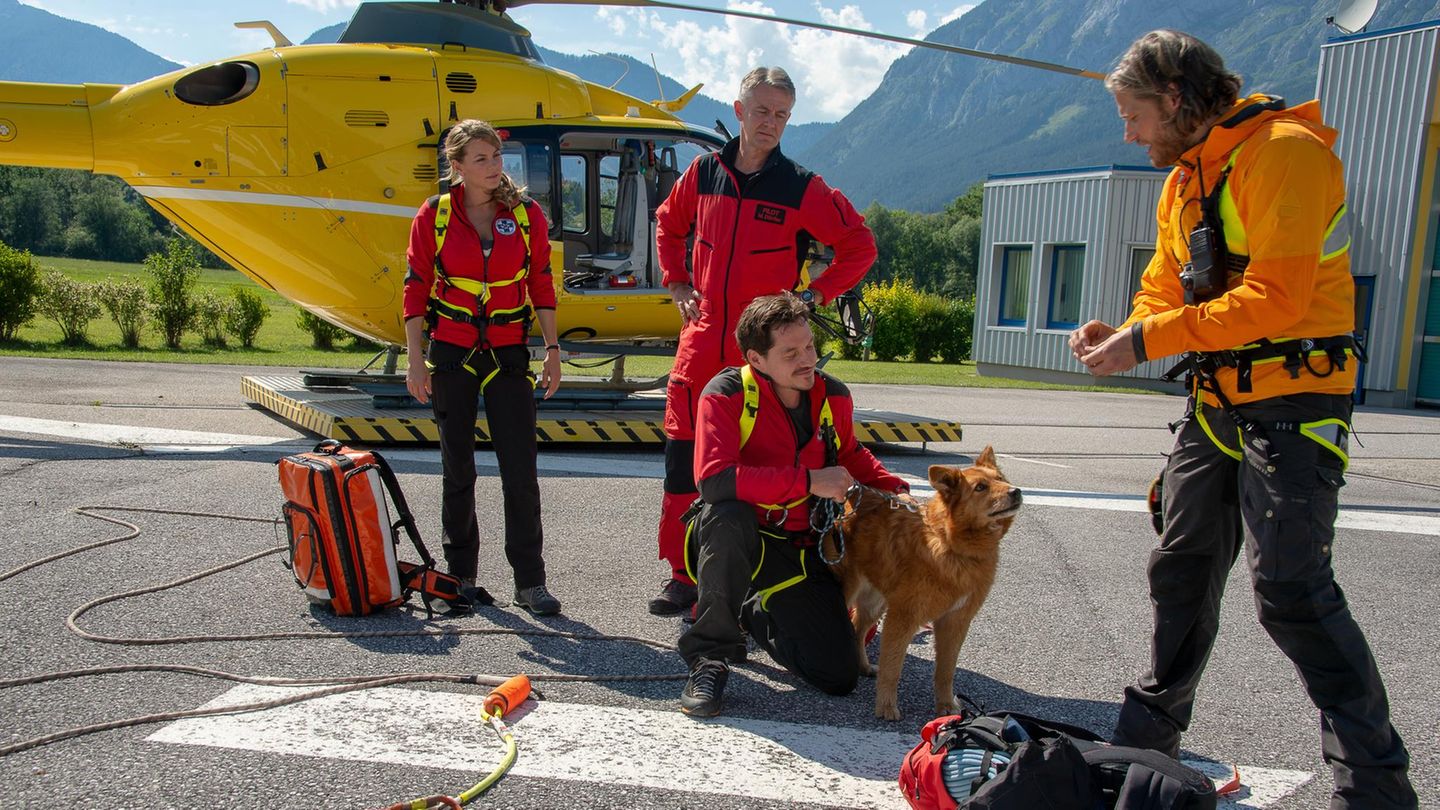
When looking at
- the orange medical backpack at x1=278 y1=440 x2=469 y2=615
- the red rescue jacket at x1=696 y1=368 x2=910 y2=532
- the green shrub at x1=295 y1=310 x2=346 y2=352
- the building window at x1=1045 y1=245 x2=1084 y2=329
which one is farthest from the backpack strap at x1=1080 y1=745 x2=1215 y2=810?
the building window at x1=1045 y1=245 x2=1084 y2=329

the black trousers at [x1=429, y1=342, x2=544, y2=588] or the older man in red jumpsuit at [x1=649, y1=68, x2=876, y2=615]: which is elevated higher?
the older man in red jumpsuit at [x1=649, y1=68, x2=876, y2=615]

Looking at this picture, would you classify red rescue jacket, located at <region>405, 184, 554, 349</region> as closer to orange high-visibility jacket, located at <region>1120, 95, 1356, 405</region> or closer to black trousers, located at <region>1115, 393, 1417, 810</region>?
orange high-visibility jacket, located at <region>1120, 95, 1356, 405</region>

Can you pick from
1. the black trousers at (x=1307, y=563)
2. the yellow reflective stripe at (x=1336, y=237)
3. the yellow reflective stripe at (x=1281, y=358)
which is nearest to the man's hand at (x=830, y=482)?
the black trousers at (x=1307, y=563)

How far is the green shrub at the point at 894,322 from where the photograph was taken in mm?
28484

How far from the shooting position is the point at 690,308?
189 inches

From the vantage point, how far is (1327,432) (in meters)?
2.73

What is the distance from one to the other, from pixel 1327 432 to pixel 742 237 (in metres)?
2.67

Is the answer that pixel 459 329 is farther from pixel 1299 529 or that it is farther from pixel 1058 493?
pixel 1058 493

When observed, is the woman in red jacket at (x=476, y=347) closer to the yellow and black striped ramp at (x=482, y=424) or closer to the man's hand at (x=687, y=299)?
the man's hand at (x=687, y=299)

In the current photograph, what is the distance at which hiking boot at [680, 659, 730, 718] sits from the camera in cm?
356

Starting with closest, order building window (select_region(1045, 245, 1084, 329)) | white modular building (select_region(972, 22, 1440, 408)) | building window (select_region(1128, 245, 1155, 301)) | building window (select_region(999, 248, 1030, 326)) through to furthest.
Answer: white modular building (select_region(972, 22, 1440, 408)) → building window (select_region(1128, 245, 1155, 301)) → building window (select_region(1045, 245, 1084, 329)) → building window (select_region(999, 248, 1030, 326))

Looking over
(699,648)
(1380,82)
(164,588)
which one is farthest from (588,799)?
(1380,82)

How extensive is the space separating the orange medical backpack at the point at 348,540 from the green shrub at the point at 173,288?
636 inches

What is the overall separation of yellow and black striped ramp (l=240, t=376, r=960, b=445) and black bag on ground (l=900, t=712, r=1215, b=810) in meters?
5.95
